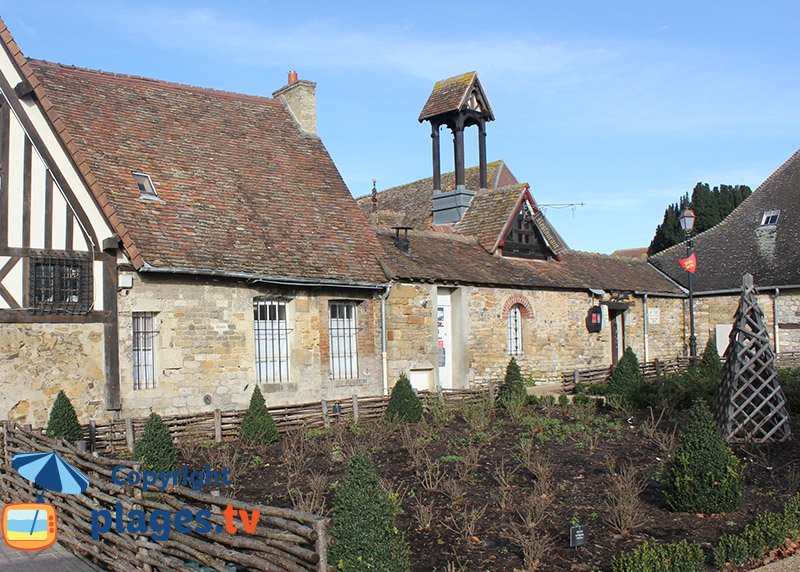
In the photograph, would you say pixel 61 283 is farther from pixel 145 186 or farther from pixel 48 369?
pixel 145 186

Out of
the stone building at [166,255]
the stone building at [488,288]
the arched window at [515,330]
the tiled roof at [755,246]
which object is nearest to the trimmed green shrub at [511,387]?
the stone building at [488,288]

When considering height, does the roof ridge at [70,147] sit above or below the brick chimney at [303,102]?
below

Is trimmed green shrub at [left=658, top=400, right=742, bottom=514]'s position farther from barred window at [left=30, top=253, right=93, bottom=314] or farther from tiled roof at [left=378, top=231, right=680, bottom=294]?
barred window at [left=30, top=253, right=93, bottom=314]

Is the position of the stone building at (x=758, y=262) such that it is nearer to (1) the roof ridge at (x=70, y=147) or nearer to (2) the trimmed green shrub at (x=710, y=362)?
(2) the trimmed green shrub at (x=710, y=362)

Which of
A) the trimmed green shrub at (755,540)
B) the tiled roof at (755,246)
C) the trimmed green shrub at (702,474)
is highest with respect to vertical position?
the tiled roof at (755,246)

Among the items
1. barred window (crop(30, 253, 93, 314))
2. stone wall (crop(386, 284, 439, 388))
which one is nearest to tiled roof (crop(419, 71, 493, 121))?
stone wall (crop(386, 284, 439, 388))

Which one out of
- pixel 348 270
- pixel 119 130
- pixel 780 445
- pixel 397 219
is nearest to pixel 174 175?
pixel 119 130

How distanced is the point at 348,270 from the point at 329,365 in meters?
2.06

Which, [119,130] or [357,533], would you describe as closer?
[357,533]

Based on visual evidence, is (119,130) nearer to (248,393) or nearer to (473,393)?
(248,393)

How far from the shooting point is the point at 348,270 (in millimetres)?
18469

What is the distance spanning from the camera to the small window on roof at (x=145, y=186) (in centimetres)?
1679

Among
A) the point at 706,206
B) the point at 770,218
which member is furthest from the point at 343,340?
the point at 706,206

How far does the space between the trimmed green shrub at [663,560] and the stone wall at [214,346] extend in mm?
10007
